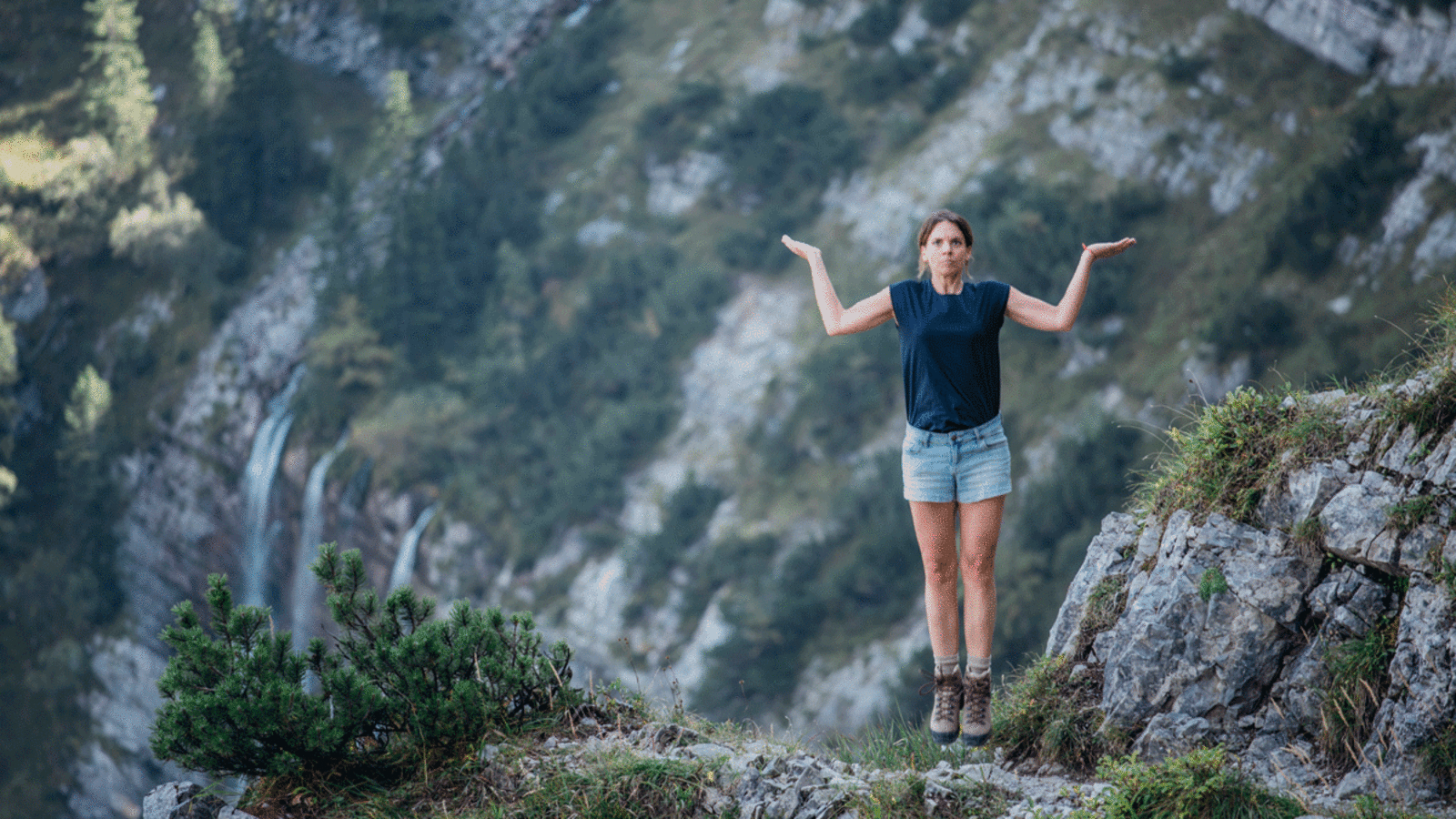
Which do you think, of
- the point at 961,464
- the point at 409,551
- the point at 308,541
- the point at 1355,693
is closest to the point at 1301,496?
the point at 1355,693

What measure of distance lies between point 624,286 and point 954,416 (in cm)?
3031

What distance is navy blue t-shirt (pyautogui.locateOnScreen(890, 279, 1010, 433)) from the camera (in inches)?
206

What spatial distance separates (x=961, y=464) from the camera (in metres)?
5.28

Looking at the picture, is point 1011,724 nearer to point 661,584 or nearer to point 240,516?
point 661,584

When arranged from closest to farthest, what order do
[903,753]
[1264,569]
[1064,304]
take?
[1064,304], [1264,569], [903,753]

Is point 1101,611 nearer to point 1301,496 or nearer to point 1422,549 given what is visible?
point 1301,496

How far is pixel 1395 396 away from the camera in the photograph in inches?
221

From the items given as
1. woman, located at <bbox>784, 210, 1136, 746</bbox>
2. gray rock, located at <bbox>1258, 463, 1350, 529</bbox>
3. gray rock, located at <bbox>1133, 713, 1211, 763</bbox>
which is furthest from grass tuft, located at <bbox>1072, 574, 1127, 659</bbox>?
woman, located at <bbox>784, 210, 1136, 746</bbox>

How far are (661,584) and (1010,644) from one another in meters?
10.9

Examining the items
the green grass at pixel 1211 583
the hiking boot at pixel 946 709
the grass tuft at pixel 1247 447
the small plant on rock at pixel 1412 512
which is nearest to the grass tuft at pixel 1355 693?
the small plant on rock at pixel 1412 512

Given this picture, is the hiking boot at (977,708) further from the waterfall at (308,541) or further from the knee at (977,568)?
the waterfall at (308,541)

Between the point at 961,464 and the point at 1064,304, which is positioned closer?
the point at 1064,304

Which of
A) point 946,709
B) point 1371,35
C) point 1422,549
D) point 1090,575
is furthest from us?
point 1371,35

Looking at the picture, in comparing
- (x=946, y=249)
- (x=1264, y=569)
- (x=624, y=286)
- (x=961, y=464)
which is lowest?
(x=624, y=286)
